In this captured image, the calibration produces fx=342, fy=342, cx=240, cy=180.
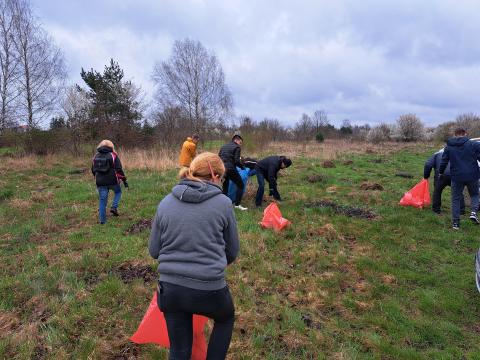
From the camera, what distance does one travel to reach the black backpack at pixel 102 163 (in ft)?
22.2

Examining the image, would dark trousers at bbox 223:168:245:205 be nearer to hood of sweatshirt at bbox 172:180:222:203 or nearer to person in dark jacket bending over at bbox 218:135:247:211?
person in dark jacket bending over at bbox 218:135:247:211

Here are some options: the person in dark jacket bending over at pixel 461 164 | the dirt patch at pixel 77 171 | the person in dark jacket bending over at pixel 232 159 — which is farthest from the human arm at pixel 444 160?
the dirt patch at pixel 77 171

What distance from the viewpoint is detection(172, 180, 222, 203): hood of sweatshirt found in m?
2.12

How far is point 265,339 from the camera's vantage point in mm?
3436

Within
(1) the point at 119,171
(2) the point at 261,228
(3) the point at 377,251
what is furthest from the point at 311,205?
(1) the point at 119,171

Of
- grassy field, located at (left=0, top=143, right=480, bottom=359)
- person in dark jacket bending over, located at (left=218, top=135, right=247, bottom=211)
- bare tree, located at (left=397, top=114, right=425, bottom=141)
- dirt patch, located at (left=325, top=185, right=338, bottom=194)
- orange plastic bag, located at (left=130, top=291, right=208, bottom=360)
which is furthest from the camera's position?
bare tree, located at (left=397, top=114, right=425, bottom=141)

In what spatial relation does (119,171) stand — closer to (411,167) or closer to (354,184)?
(354,184)

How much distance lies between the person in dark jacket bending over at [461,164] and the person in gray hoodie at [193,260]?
19.9 feet

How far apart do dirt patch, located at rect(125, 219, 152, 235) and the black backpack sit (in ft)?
4.08

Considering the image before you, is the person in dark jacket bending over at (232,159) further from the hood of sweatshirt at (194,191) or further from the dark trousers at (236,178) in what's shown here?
the hood of sweatshirt at (194,191)

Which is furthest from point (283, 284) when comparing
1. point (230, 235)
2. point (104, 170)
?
point (104, 170)

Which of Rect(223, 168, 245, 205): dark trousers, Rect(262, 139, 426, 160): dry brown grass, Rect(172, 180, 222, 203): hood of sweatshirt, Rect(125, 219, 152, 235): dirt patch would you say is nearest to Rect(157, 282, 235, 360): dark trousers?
Rect(172, 180, 222, 203): hood of sweatshirt

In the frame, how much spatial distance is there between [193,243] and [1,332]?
267 cm

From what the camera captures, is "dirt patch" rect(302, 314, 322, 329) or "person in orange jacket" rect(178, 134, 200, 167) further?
"person in orange jacket" rect(178, 134, 200, 167)
